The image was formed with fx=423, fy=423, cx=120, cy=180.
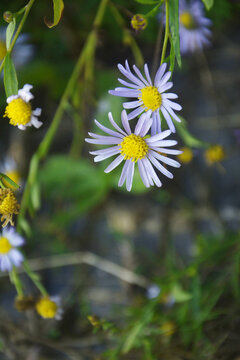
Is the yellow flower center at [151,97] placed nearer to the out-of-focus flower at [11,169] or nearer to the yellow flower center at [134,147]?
the yellow flower center at [134,147]

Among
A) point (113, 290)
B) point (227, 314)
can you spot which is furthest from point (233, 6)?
point (113, 290)

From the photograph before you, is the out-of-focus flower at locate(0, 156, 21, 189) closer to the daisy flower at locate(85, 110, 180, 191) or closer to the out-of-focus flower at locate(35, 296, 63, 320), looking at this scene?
the out-of-focus flower at locate(35, 296, 63, 320)

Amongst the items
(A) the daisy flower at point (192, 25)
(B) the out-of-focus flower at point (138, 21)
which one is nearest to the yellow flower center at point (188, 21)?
(A) the daisy flower at point (192, 25)

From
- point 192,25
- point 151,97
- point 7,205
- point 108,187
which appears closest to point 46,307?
point 7,205

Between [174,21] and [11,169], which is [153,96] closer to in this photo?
[174,21]

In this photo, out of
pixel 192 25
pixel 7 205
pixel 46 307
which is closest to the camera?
pixel 7 205

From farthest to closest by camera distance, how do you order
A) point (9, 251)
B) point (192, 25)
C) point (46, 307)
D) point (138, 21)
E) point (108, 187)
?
point (108, 187), point (192, 25), point (9, 251), point (46, 307), point (138, 21)

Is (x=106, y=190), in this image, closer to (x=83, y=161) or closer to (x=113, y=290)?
(x=83, y=161)
